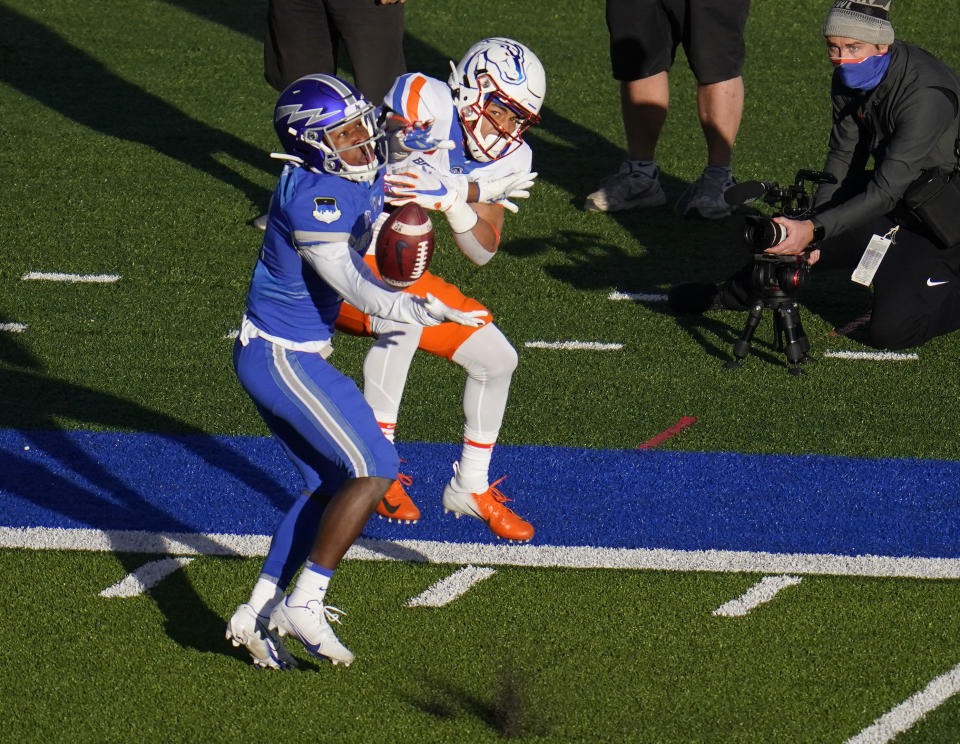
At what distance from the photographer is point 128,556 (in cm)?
480

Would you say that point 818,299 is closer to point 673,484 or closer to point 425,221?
point 673,484

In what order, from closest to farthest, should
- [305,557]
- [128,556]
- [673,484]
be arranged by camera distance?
[305,557] → [128,556] → [673,484]

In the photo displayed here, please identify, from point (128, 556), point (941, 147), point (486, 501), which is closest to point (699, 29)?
point (941, 147)

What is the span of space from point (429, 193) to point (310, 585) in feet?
4.11

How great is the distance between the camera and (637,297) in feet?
23.5

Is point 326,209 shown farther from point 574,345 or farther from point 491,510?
point 574,345

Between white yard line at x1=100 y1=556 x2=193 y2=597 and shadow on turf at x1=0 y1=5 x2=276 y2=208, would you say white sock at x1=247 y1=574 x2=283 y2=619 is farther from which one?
shadow on turf at x1=0 y1=5 x2=276 y2=208

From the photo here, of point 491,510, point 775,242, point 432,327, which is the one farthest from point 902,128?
point 491,510

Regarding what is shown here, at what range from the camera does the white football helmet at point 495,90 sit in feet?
15.9

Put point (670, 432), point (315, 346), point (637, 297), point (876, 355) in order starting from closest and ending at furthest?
1. point (315, 346)
2. point (670, 432)
3. point (876, 355)
4. point (637, 297)

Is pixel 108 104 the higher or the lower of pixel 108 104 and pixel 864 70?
the lower

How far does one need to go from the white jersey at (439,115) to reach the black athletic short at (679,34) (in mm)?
3360

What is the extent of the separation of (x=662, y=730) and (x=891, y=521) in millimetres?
1581

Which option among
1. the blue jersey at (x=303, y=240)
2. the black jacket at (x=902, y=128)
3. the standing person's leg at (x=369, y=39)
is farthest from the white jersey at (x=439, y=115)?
the standing person's leg at (x=369, y=39)
